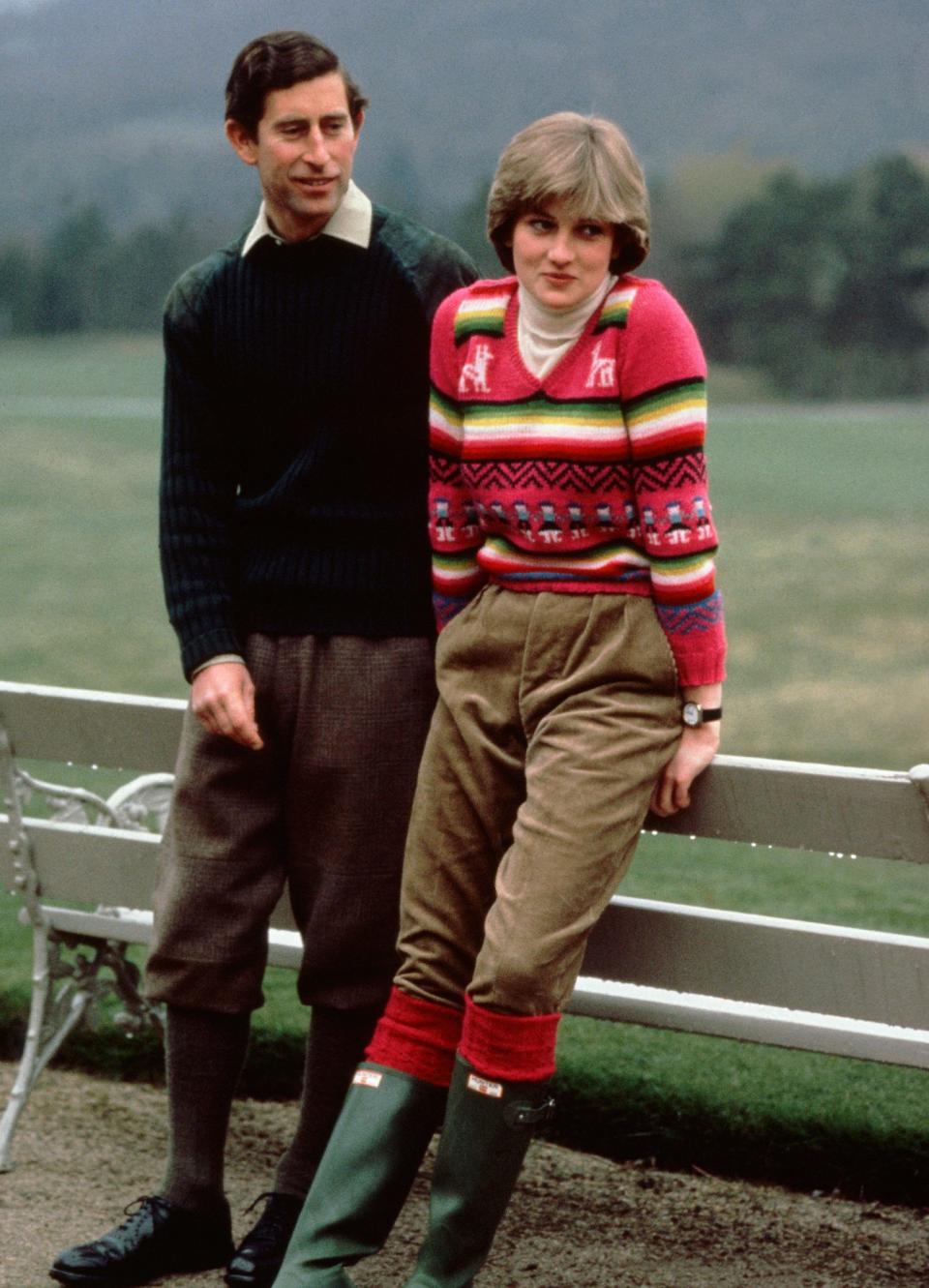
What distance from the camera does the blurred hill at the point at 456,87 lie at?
12175cm

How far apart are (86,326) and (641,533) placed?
88.4m

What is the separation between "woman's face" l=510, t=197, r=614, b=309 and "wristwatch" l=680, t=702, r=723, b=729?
56 cm

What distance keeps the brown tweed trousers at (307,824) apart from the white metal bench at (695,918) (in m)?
0.33

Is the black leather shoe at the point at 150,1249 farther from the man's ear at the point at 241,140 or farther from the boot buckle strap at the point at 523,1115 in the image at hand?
the man's ear at the point at 241,140

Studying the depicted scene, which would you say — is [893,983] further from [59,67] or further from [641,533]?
[59,67]

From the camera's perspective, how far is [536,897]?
8.74ft

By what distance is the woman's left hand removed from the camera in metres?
2.78

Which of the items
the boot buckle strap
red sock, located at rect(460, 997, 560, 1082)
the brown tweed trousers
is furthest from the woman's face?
the boot buckle strap

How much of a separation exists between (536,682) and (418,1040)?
1.69ft

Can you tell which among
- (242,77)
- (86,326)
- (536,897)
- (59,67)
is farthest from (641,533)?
(59,67)

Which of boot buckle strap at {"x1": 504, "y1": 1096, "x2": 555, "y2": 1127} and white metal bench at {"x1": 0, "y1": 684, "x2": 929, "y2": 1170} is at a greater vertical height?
white metal bench at {"x1": 0, "y1": 684, "x2": 929, "y2": 1170}

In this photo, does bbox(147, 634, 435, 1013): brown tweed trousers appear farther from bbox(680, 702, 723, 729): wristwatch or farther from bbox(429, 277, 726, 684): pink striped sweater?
bbox(680, 702, 723, 729): wristwatch

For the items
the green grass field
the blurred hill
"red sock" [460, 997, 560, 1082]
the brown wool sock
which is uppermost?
the blurred hill

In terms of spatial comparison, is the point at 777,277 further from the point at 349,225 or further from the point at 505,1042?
the point at 505,1042
